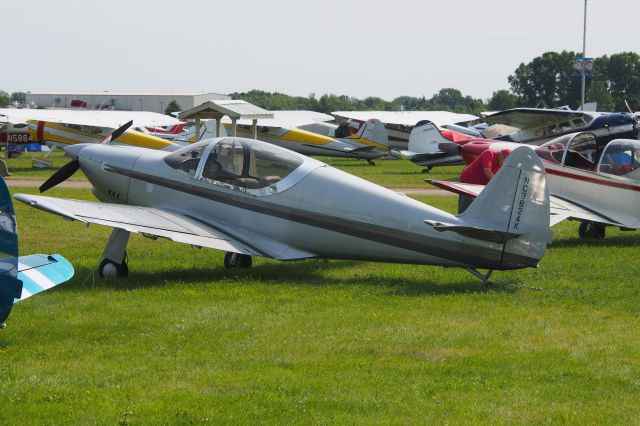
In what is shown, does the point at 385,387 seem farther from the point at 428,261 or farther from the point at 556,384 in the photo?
the point at 428,261

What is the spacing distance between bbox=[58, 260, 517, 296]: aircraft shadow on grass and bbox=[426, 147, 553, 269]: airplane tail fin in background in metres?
0.56

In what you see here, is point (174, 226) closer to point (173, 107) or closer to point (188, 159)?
point (188, 159)

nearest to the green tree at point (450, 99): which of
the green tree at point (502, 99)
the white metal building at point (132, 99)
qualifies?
the green tree at point (502, 99)

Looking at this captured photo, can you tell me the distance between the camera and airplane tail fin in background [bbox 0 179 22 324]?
6.82m

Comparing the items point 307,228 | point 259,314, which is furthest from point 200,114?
point 259,314

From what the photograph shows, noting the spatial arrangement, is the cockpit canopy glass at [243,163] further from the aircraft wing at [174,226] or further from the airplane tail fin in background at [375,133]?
the airplane tail fin in background at [375,133]

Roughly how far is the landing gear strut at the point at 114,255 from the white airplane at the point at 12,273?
3250mm

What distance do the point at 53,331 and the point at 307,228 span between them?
352 centimetres

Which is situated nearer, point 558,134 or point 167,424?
point 167,424

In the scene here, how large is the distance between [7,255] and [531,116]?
25855 mm

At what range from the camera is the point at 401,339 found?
26.8 feet

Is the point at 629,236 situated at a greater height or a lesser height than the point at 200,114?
lesser

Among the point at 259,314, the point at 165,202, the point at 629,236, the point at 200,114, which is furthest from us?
the point at 200,114

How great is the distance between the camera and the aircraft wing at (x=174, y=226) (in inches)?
414
